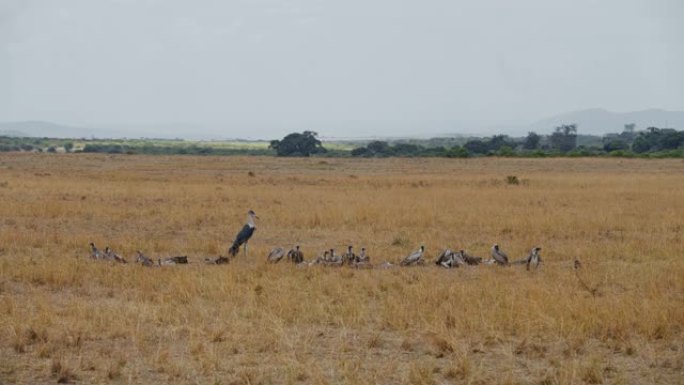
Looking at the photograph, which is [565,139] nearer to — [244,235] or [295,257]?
[244,235]

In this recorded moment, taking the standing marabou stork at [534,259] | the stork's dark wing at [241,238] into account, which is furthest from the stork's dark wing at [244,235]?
the standing marabou stork at [534,259]

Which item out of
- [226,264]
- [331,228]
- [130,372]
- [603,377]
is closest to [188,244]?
[226,264]

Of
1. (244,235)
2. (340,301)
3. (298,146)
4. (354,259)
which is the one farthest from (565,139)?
(340,301)

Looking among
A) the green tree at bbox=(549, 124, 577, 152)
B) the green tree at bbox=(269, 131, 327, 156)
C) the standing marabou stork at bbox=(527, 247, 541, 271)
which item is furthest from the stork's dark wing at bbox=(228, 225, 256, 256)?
the green tree at bbox=(549, 124, 577, 152)

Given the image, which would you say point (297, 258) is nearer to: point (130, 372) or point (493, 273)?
point (493, 273)

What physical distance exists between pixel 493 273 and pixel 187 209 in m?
11.8

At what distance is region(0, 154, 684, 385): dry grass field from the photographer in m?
7.77

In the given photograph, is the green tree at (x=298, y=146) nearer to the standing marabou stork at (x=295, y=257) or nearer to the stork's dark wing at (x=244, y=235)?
the stork's dark wing at (x=244, y=235)

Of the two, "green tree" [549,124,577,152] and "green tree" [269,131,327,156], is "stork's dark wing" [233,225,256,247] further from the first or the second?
"green tree" [549,124,577,152]

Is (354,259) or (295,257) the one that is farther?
(295,257)

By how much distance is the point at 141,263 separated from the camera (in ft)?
44.5

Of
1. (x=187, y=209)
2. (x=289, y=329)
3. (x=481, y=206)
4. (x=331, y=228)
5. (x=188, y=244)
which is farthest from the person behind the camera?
(x=481, y=206)

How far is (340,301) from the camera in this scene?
10.9 metres

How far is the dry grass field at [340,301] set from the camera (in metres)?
7.77
